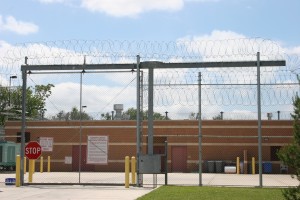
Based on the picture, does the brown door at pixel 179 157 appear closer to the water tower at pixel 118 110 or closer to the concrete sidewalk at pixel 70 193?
the water tower at pixel 118 110

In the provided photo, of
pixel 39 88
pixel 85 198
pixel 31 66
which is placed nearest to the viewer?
pixel 85 198

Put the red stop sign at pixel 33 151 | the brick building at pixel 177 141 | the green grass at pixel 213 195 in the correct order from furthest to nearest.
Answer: the brick building at pixel 177 141, the red stop sign at pixel 33 151, the green grass at pixel 213 195

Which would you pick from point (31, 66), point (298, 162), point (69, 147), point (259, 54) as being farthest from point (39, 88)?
point (298, 162)

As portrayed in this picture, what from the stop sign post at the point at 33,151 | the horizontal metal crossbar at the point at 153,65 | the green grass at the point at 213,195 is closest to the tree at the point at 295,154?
the green grass at the point at 213,195

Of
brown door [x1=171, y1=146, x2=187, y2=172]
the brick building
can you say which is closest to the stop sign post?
the brick building

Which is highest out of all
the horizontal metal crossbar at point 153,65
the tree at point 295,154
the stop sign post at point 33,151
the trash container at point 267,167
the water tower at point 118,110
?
the horizontal metal crossbar at point 153,65

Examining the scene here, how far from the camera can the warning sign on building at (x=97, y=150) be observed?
757 inches

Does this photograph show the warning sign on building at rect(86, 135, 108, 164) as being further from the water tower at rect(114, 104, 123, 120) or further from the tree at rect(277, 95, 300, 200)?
the water tower at rect(114, 104, 123, 120)

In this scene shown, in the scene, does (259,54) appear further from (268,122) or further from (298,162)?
(268,122)

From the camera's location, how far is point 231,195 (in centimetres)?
1523

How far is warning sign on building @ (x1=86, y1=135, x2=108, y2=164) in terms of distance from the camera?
19.2 metres

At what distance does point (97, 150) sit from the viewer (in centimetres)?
1936

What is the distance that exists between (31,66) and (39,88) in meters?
43.3

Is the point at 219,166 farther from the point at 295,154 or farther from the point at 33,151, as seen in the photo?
the point at 295,154
